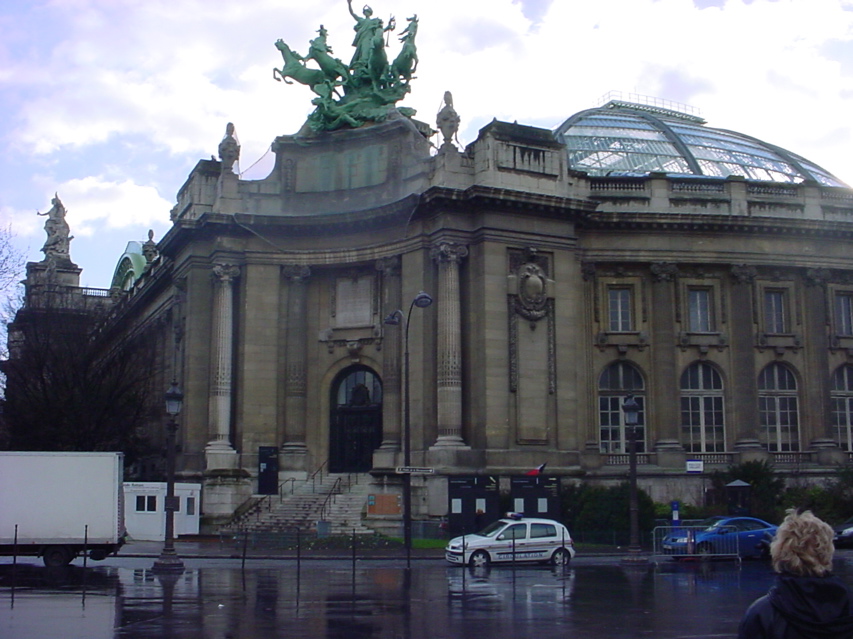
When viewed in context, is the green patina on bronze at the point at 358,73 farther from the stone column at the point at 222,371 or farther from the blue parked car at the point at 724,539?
the blue parked car at the point at 724,539

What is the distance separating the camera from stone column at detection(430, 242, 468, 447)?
1718 inches

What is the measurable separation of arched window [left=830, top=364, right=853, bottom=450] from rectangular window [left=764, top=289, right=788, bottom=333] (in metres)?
3.48

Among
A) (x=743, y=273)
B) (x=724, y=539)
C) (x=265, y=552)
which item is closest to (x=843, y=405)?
(x=743, y=273)

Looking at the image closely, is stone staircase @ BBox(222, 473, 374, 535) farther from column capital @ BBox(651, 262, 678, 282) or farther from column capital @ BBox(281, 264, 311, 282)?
column capital @ BBox(651, 262, 678, 282)

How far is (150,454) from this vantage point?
6109cm

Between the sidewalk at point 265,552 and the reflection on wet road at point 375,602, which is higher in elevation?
the reflection on wet road at point 375,602

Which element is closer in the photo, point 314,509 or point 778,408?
point 314,509

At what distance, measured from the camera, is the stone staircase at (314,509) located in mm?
42500

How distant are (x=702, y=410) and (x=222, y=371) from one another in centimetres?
2201

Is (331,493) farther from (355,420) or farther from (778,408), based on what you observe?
(778,408)

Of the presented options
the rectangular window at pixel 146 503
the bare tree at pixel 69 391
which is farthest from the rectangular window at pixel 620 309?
the bare tree at pixel 69 391

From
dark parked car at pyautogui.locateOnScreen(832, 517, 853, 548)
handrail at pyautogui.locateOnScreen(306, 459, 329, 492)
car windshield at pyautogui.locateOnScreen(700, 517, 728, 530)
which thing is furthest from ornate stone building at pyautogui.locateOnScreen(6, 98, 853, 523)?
car windshield at pyautogui.locateOnScreen(700, 517, 728, 530)

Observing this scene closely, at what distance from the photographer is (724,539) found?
1345 inches

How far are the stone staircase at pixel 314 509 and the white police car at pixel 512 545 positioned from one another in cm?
Result: 1161
